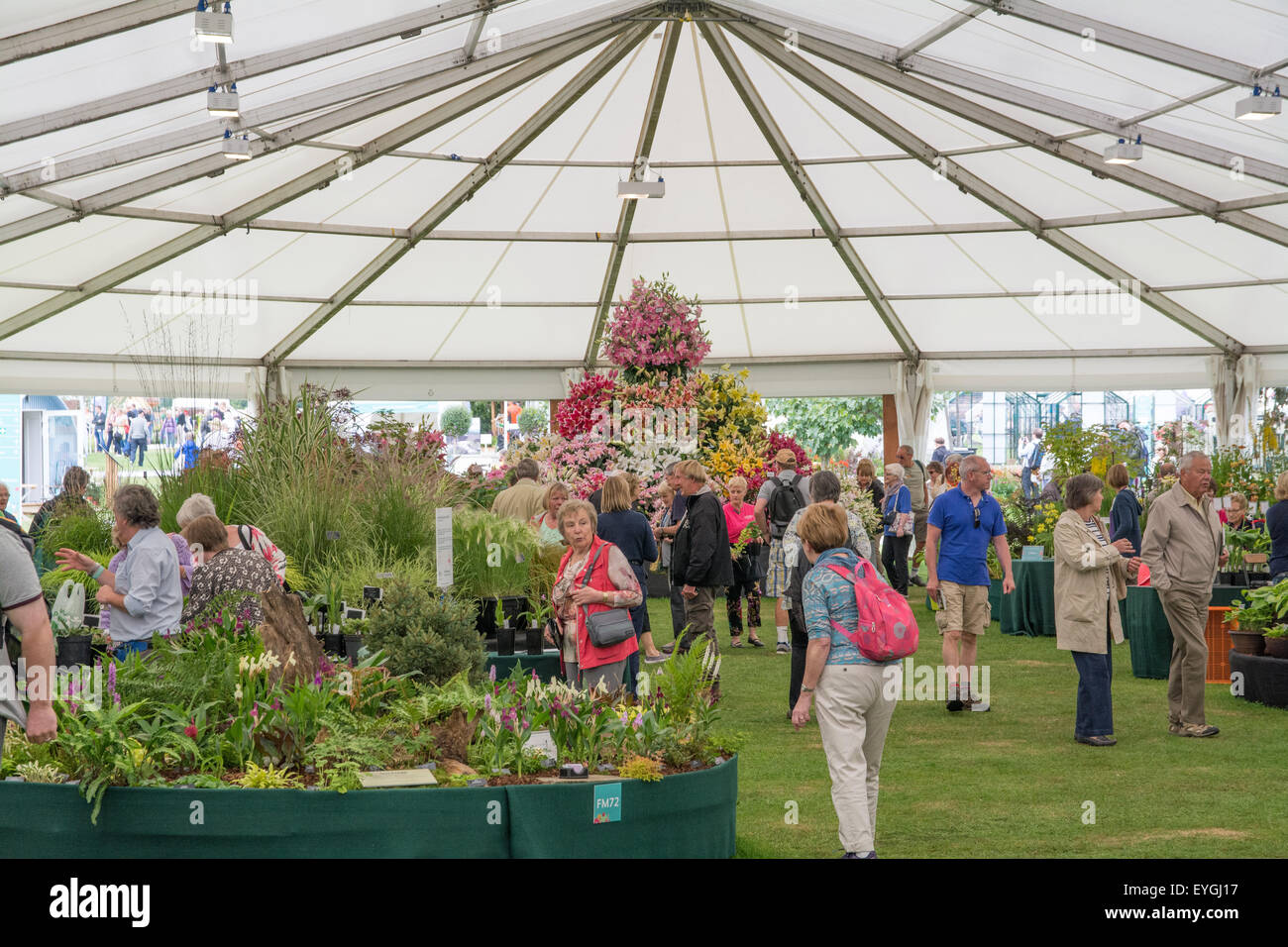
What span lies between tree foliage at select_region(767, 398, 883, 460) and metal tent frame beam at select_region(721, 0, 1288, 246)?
2365cm

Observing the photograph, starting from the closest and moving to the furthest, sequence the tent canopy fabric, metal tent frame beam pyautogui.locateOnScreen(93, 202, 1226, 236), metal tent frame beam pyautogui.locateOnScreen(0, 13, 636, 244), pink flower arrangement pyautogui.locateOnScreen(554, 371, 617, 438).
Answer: the tent canopy fabric → pink flower arrangement pyautogui.locateOnScreen(554, 371, 617, 438) → metal tent frame beam pyautogui.locateOnScreen(0, 13, 636, 244) → metal tent frame beam pyautogui.locateOnScreen(93, 202, 1226, 236)

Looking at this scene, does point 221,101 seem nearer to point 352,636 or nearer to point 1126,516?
point 352,636

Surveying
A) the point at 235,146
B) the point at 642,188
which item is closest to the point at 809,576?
the point at 235,146

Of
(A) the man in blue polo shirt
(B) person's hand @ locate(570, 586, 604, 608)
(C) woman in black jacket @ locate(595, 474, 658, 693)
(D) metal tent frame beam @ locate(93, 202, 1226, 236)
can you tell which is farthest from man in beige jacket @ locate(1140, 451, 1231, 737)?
(D) metal tent frame beam @ locate(93, 202, 1226, 236)

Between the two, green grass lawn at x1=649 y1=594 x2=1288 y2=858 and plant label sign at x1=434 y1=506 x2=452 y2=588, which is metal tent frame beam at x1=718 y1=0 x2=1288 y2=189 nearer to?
green grass lawn at x1=649 y1=594 x2=1288 y2=858

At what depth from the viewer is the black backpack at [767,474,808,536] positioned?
1113 centimetres

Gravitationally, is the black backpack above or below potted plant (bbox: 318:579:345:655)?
above

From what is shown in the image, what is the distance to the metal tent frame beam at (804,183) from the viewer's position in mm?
13148

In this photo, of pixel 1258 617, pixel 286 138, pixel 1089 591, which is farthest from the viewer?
pixel 286 138

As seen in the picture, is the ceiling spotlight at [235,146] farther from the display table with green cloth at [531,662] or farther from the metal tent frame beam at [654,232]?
the display table with green cloth at [531,662]

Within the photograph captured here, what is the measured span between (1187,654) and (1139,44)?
4927 millimetres

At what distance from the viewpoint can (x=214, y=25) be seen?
753 centimetres

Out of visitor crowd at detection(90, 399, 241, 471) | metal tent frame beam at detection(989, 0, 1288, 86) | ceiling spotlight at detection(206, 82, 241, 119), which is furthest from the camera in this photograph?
metal tent frame beam at detection(989, 0, 1288, 86)
